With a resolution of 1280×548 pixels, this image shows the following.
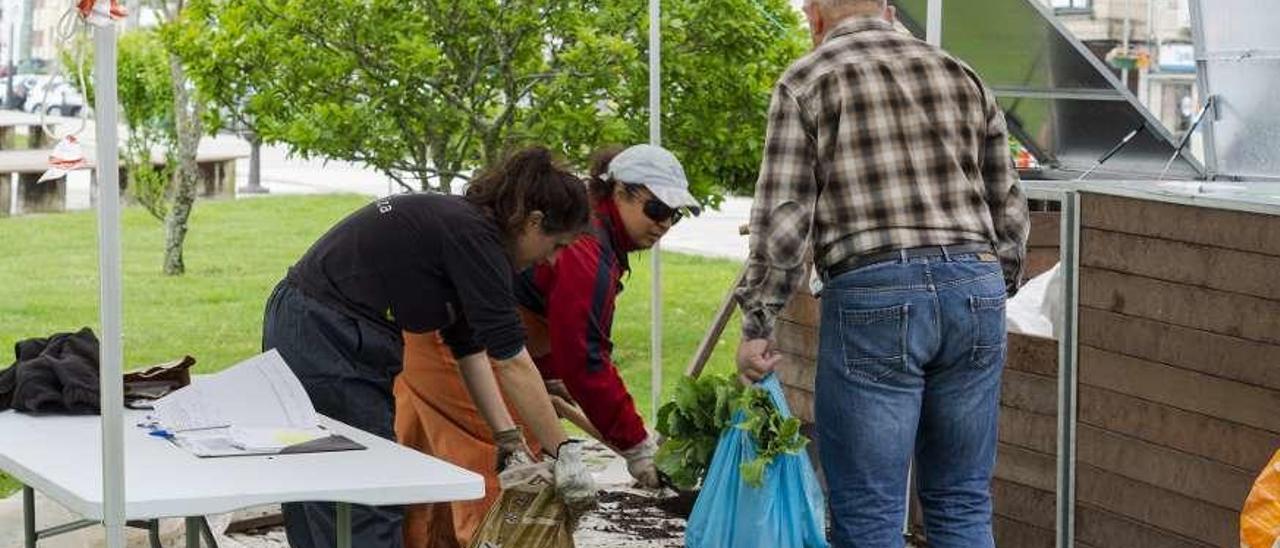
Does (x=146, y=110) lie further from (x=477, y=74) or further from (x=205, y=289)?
(x=477, y=74)

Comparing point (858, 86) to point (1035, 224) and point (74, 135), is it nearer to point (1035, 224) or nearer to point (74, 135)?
point (74, 135)

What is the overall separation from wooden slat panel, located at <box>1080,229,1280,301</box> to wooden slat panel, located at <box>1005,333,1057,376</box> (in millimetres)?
288

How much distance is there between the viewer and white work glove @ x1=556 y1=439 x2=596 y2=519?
3979 mm

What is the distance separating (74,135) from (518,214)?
2.87 feet

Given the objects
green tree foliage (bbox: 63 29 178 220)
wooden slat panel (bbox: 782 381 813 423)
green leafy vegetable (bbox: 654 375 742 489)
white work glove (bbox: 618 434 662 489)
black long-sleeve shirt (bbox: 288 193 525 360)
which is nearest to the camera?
black long-sleeve shirt (bbox: 288 193 525 360)

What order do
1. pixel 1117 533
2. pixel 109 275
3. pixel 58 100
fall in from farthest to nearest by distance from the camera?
pixel 58 100
pixel 1117 533
pixel 109 275

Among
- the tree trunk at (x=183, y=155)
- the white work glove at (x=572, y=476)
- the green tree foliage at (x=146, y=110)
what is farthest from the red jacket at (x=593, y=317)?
the green tree foliage at (x=146, y=110)

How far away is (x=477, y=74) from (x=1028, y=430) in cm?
418

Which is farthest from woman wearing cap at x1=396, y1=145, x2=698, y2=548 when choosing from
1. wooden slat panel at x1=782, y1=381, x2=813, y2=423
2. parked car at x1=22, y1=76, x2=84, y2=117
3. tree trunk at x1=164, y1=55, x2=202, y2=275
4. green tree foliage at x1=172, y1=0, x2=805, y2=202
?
parked car at x1=22, y1=76, x2=84, y2=117

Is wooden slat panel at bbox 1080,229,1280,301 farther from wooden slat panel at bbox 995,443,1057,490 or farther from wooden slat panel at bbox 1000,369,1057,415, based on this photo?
wooden slat panel at bbox 995,443,1057,490

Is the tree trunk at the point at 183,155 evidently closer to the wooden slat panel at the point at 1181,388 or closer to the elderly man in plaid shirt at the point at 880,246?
the wooden slat panel at the point at 1181,388

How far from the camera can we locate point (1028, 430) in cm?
496

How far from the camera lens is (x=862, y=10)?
12.1ft

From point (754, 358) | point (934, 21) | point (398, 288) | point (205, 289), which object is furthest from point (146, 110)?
point (754, 358)
